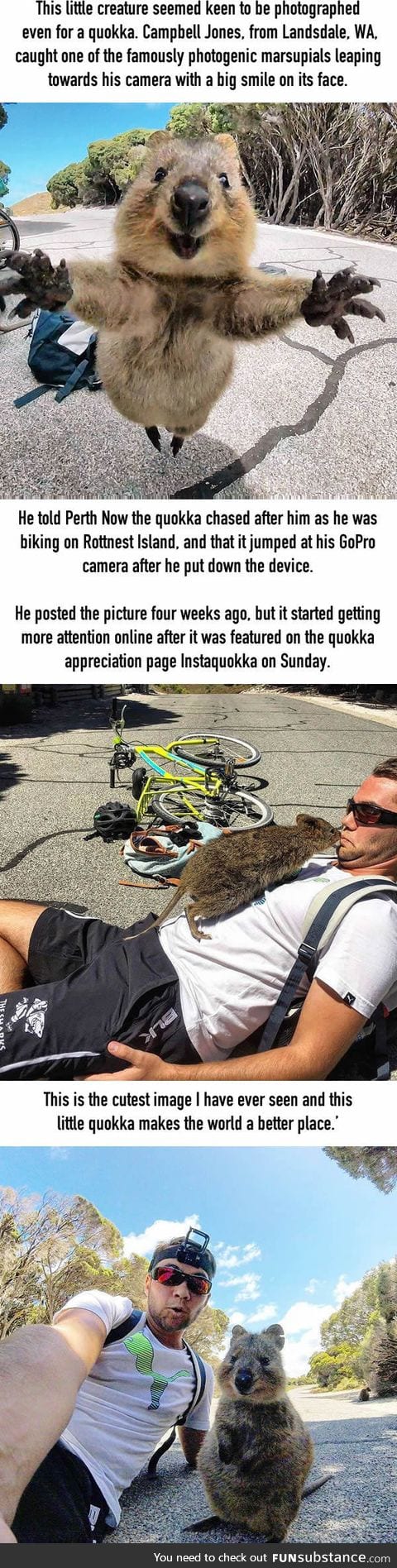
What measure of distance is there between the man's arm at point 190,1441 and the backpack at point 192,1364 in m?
0.01

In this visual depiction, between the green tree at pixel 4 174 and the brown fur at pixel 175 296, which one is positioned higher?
the green tree at pixel 4 174

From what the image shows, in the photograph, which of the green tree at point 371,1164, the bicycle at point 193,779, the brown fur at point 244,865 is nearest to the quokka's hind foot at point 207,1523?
Answer: the green tree at point 371,1164

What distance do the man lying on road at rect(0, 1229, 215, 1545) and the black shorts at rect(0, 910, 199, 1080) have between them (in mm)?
464

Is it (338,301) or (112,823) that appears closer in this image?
(338,301)

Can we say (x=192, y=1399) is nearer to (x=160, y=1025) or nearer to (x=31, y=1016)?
(x=160, y=1025)

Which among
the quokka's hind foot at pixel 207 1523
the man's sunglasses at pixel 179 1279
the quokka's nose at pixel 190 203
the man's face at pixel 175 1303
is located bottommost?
the quokka's hind foot at pixel 207 1523

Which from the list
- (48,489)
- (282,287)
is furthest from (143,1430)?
(282,287)

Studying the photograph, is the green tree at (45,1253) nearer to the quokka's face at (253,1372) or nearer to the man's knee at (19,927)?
the quokka's face at (253,1372)

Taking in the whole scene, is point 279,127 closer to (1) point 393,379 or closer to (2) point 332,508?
(1) point 393,379

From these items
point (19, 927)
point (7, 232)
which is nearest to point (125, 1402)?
point (19, 927)

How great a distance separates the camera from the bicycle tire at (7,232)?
3186 millimetres

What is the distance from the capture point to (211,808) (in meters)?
4.09

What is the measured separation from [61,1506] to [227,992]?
960mm

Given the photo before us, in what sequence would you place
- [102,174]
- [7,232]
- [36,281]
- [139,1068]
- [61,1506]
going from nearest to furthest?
[61,1506], [139,1068], [36,281], [102,174], [7,232]
